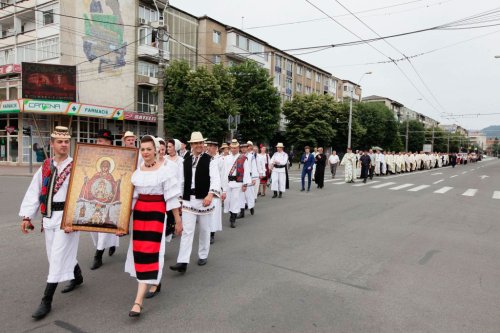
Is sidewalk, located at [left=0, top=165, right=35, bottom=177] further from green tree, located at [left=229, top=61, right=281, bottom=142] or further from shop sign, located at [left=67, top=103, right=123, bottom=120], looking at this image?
green tree, located at [left=229, top=61, right=281, bottom=142]

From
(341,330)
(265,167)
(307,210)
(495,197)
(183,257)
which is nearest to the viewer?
(341,330)

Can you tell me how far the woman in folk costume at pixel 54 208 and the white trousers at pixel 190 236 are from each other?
4.60ft

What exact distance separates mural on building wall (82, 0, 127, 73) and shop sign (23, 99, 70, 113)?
206 inches

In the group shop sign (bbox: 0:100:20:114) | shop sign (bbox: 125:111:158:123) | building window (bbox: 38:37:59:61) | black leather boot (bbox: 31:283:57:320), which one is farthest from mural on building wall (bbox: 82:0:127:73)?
black leather boot (bbox: 31:283:57:320)

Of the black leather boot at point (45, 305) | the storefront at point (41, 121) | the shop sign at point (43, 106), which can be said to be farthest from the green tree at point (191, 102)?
the black leather boot at point (45, 305)

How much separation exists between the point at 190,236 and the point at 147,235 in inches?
48.8

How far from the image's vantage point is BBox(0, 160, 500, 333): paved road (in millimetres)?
3490

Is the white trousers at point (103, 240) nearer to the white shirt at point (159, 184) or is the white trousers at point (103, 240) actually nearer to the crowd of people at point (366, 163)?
the white shirt at point (159, 184)

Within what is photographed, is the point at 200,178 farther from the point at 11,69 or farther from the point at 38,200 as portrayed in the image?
the point at 11,69

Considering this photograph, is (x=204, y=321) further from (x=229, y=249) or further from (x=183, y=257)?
(x=229, y=249)

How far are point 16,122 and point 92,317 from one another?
30.5m

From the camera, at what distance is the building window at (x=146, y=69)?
107 feet

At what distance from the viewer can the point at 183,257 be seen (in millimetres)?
4797

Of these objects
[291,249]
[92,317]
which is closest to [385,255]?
[291,249]
